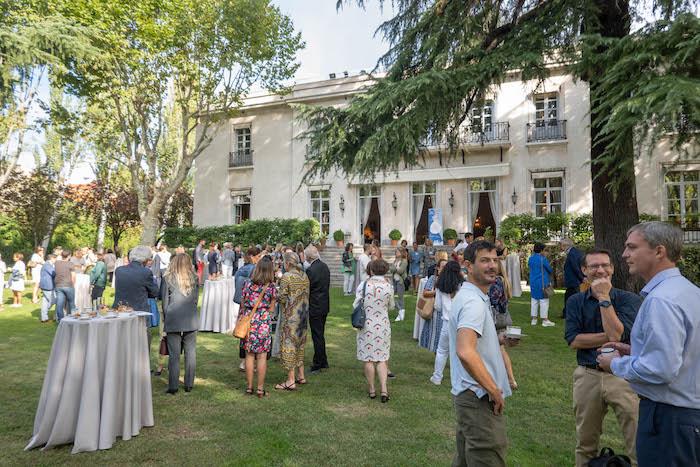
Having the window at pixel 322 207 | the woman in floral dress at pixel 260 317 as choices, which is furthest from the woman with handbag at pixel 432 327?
the window at pixel 322 207

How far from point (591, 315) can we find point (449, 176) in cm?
1898

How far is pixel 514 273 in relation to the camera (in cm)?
1481

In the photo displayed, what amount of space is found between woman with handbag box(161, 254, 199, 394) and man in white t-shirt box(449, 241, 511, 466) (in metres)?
4.07

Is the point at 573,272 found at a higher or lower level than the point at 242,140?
lower

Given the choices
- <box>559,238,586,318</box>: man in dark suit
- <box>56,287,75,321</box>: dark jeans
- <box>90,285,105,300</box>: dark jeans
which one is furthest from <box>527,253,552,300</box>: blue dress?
<box>56,287,75,321</box>: dark jeans

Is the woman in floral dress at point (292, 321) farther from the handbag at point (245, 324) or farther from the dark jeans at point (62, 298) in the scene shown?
the dark jeans at point (62, 298)

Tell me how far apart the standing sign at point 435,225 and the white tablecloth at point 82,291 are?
13771mm

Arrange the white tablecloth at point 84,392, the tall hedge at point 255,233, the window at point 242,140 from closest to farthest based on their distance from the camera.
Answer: the white tablecloth at point 84,392
the tall hedge at point 255,233
the window at point 242,140

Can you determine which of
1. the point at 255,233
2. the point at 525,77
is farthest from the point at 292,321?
the point at 255,233

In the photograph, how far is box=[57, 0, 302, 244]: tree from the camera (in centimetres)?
1808

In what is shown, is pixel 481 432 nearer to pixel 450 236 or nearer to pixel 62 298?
pixel 62 298

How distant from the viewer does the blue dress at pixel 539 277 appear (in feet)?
33.2

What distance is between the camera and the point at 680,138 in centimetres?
690

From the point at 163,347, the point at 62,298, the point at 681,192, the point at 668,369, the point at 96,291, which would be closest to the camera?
the point at 668,369
